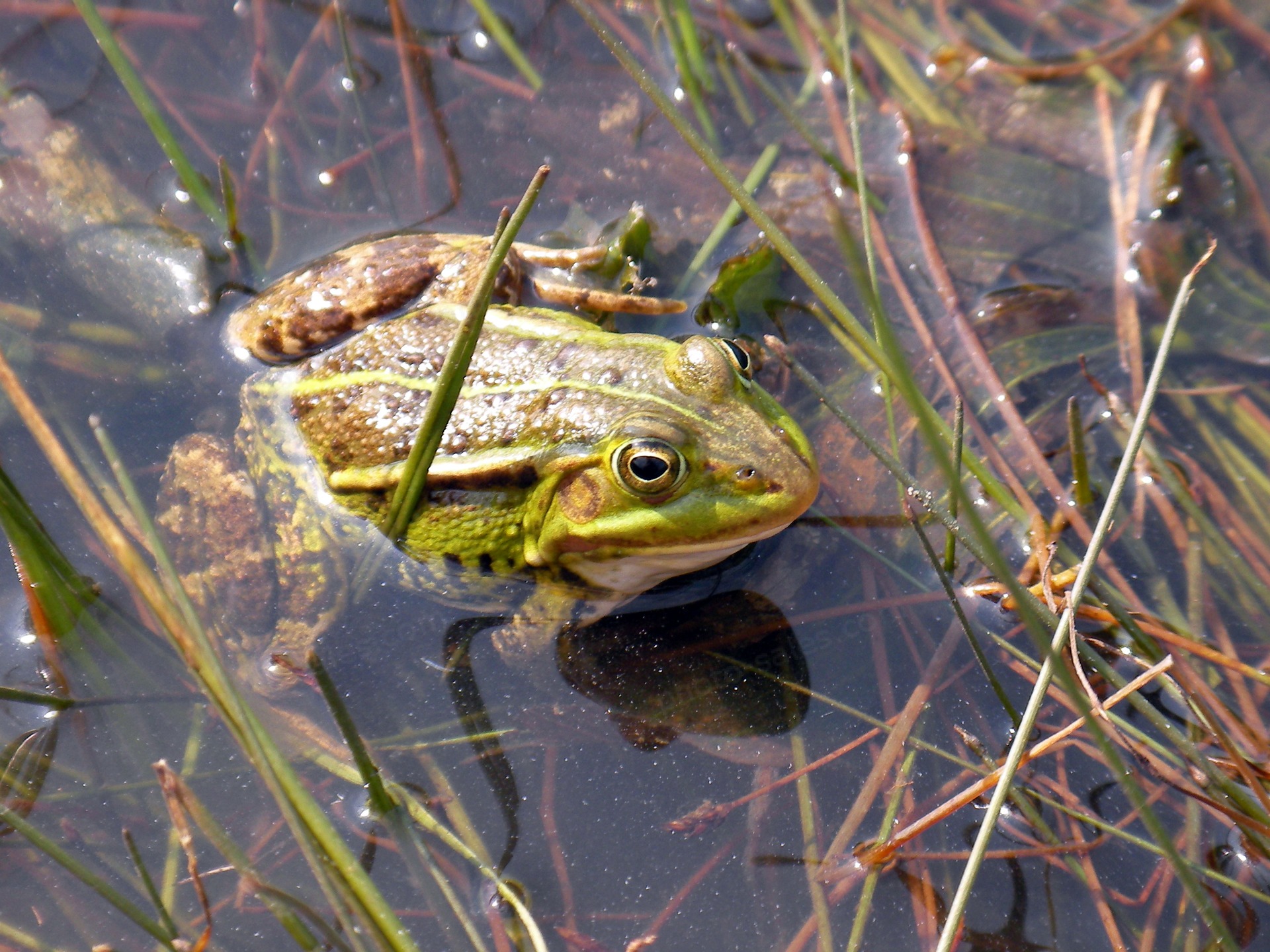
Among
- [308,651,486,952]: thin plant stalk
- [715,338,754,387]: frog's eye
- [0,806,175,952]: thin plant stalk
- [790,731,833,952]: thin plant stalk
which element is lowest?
[308,651,486,952]: thin plant stalk

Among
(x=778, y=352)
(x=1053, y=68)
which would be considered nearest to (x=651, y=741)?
(x=778, y=352)

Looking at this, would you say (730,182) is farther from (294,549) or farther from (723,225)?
(294,549)

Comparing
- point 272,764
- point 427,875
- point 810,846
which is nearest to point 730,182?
point 272,764

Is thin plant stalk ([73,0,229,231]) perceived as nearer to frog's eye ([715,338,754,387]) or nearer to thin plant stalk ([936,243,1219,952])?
frog's eye ([715,338,754,387])

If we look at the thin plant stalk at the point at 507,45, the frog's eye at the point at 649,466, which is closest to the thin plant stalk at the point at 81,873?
the frog's eye at the point at 649,466

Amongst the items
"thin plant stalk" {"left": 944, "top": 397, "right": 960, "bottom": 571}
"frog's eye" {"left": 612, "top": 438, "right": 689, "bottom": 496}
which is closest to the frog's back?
"frog's eye" {"left": 612, "top": 438, "right": 689, "bottom": 496}
